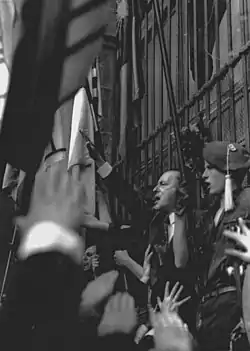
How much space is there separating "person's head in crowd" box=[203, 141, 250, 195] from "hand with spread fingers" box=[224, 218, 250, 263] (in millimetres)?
317

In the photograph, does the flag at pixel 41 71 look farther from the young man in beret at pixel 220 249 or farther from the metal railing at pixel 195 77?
the metal railing at pixel 195 77

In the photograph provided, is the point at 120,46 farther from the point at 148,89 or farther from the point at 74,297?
the point at 74,297

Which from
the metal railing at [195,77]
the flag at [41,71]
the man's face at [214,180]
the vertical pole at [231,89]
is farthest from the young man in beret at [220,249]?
the vertical pole at [231,89]

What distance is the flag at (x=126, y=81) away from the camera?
3.82 meters

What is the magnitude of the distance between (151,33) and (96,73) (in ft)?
4.31

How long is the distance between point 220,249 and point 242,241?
0.62 feet

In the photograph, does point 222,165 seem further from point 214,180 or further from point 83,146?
point 83,146

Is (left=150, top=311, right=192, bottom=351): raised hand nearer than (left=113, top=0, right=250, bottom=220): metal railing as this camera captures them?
Yes

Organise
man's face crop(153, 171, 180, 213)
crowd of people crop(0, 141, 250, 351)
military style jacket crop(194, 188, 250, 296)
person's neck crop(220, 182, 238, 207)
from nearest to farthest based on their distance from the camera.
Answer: crowd of people crop(0, 141, 250, 351), military style jacket crop(194, 188, 250, 296), person's neck crop(220, 182, 238, 207), man's face crop(153, 171, 180, 213)

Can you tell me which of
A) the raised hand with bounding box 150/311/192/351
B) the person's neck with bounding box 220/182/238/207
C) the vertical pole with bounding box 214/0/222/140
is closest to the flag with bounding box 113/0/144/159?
the vertical pole with bounding box 214/0/222/140

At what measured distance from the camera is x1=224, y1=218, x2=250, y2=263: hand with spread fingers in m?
2.31

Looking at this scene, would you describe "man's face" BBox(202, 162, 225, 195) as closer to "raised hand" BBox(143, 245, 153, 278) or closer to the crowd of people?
the crowd of people

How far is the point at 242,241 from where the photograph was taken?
233 centimetres

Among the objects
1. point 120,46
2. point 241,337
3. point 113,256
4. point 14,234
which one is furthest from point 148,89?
point 241,337
